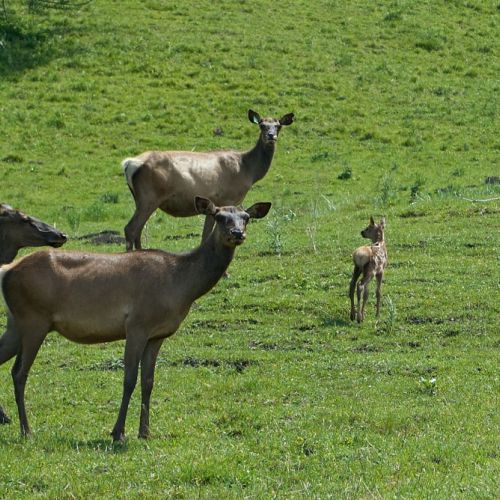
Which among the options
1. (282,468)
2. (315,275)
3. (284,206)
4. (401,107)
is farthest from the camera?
(401,107)

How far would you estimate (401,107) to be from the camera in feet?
115

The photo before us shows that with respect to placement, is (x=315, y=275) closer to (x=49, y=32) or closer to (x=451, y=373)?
(x=451, y=373)

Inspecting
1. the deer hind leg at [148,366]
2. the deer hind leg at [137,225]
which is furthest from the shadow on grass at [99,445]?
the deer hind leg at [137,225]

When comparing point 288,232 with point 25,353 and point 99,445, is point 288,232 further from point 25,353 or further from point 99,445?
point 99,445

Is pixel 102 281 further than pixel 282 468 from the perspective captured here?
Yes

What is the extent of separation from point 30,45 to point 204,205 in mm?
26984

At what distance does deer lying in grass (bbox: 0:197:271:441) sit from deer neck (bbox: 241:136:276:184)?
30.3 ft

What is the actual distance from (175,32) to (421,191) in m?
15.2

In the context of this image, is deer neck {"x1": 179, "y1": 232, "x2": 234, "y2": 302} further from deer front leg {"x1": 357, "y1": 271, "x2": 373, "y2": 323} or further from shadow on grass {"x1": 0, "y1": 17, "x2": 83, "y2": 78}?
shadow on grass {"x1": 0, "y1": 17, "x2": 83, "y2": 78}

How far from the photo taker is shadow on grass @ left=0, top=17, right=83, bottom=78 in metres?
35.7

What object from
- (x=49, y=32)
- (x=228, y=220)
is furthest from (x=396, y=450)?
(x=49, y=32)

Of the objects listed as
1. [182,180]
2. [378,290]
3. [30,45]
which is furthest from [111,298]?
[30,45]

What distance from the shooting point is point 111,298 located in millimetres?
10547

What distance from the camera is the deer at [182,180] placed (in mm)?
18694
